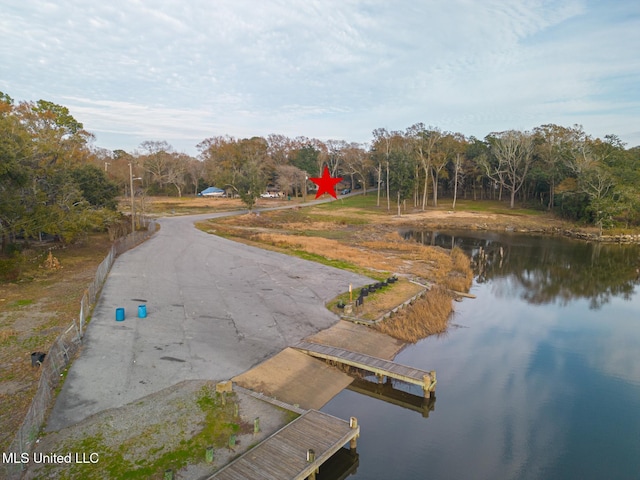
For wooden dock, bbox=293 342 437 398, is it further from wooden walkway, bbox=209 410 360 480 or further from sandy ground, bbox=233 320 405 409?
wooden walkway, bbox=209 410 360 480

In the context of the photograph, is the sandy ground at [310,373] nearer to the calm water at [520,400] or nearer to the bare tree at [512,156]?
the calm water at [520,400]

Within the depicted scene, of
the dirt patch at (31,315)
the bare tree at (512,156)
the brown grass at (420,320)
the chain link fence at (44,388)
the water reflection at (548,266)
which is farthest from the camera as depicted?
the bare tree at (512,156)

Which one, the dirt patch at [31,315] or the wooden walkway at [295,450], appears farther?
the dirt patch at [31,315]

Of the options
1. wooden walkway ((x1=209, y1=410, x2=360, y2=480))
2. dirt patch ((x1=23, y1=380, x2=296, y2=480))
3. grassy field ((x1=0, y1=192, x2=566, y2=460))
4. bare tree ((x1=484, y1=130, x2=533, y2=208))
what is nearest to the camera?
wooden walkway ((x1=209, y1=410, x2=360, y2=480))

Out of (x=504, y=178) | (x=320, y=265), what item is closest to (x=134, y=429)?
(x=320, y=265)

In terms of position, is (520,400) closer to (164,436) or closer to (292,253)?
(164,436)

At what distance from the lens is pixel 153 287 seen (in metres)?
26.6

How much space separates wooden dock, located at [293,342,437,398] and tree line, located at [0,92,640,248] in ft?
76.9

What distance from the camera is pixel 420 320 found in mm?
23141

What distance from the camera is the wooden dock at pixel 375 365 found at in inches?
631

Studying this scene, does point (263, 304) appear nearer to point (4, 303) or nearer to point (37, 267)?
point (4, 303)

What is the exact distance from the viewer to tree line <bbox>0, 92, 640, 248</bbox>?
32812 millimetres

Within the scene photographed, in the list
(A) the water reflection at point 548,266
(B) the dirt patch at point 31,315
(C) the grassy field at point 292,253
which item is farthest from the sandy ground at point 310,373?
(A) the water reflection at point 548,266

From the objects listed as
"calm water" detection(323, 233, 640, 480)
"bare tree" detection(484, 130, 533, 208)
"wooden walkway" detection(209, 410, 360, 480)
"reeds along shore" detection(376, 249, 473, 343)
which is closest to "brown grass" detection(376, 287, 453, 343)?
"reeds along shore" detection(376, 249, 473, 343)
